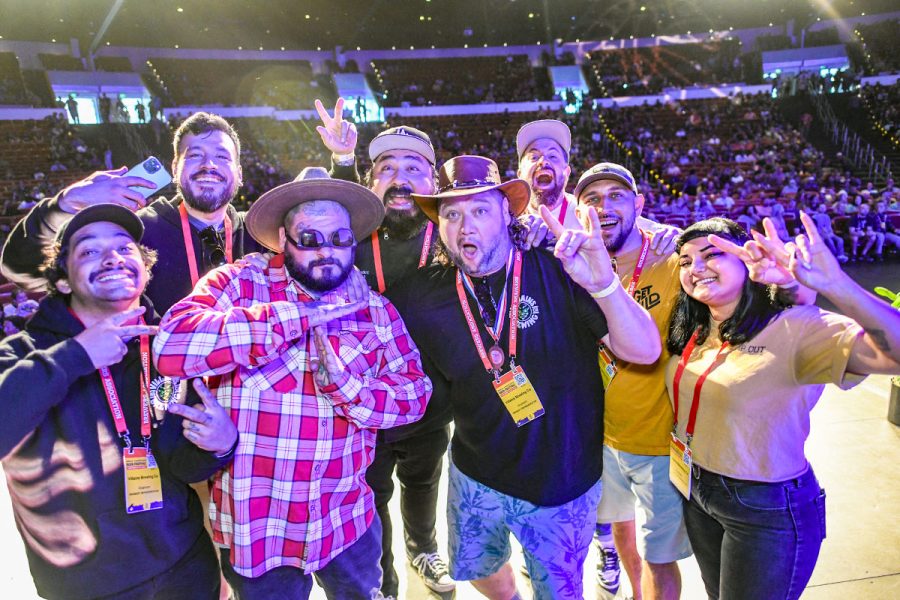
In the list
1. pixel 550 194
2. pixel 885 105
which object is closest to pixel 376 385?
pixel 550 194

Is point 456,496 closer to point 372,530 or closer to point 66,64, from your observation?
point 372,530

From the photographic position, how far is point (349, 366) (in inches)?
69.9

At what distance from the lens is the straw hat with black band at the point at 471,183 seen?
200 centimetres

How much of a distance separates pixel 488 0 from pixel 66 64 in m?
19.0

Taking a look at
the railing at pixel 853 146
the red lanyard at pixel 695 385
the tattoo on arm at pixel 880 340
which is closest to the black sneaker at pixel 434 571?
the red lanyard at pixel 695 385

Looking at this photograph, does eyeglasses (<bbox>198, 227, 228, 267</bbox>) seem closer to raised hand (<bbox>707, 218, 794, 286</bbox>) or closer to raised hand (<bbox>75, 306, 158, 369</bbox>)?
raised hand (<bbox>75, 306, 158, 369</bbox>)

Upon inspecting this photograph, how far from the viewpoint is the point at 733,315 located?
1881 millimetres

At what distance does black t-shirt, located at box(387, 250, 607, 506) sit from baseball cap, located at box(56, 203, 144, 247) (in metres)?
1.01

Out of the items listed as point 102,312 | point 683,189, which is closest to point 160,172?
Answer: point 102,312

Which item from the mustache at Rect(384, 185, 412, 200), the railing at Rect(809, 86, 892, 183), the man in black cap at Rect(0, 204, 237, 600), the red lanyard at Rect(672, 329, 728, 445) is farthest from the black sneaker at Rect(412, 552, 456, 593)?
the railing at Rect(809, 86, 892, 183)

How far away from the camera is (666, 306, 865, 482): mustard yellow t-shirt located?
1.68 metres

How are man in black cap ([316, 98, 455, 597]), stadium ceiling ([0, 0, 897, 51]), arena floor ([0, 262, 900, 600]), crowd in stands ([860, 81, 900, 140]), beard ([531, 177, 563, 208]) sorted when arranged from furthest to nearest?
stadium ceiling ([0, 0, 897, 51]) < crowd in stands ([860, 81, 900, 140]) < beard ([531, 177, 563, 208]) < arena floor ([0, 262, 900, 600]) < man in black cap ([316, 98, 455, 597])

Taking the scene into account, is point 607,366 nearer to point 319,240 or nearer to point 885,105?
point 319,240

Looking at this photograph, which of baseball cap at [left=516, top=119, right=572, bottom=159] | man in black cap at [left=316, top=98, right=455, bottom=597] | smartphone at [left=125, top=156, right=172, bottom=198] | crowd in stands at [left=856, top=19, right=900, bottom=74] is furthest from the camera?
crowd in stands at [left=856, top=19, right=900, bottom=74]
